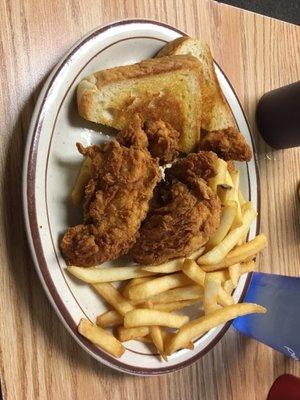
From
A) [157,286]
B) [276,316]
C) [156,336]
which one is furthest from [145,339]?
[276,316]

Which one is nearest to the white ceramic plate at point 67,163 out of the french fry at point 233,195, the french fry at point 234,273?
the french fry at point 234,273

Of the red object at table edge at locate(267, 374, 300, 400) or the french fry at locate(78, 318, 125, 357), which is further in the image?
the red object at table edge at locate(267, 374, 300, 400)

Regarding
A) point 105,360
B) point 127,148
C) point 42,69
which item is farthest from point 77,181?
point 105,360

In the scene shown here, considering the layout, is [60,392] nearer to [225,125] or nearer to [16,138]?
[16,138]

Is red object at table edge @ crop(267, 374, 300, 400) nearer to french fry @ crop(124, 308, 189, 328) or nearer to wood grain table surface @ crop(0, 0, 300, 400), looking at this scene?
wood grain table surface @ crop(0, 0, 300, 400)

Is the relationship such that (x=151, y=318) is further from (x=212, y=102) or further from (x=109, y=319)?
(x=212, y=102)

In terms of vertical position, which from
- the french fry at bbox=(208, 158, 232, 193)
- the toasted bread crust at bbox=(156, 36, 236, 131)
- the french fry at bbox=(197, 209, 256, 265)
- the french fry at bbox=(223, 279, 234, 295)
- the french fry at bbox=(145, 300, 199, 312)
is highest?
the toasted bread crust at bbox=(156, 36, 236, 131)

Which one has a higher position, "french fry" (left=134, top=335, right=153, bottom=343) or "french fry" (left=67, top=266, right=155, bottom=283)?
"french fry" (left=67, top=266, right=155, bottom=283)

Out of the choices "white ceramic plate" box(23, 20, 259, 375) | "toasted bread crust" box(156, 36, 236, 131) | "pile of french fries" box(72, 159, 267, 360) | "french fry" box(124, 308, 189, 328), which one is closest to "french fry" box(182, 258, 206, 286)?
"pile of french fries" box(72, 159, 267, 360)
